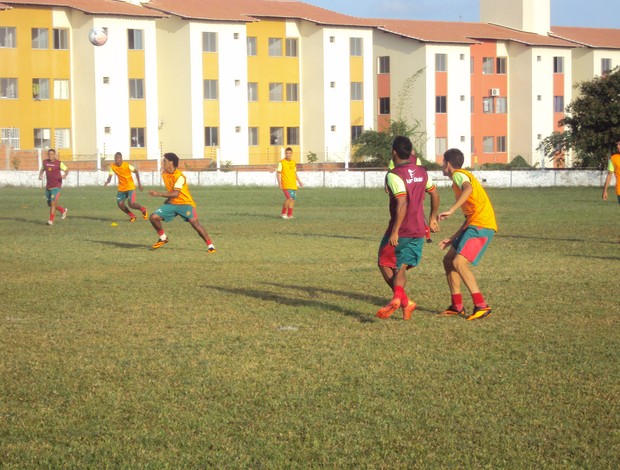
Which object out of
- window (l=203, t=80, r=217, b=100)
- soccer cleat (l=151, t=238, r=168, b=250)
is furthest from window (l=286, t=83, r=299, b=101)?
soccer cleat (l=151, t=238, r=168, b=250)

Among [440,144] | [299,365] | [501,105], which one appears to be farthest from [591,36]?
[299,365]

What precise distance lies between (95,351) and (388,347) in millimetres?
2451

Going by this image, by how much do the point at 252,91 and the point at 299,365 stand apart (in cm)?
6195

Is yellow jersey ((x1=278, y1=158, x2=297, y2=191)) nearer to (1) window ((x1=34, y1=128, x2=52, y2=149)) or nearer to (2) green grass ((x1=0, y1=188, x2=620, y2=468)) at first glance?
(2) green grass ((x1=0, y1=188, x2=620, y2=468))

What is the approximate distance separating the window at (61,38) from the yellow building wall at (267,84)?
12392mm

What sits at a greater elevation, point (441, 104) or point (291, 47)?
point (291, 47)

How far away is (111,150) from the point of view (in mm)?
62719

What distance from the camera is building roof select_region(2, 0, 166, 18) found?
60.8 meters

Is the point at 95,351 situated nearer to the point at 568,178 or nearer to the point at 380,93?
the point at 568,178

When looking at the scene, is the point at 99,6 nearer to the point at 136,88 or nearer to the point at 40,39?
the point at 40,39

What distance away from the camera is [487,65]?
76938 millimetres

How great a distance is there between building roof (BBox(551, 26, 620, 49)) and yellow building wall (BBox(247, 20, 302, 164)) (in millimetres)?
24077

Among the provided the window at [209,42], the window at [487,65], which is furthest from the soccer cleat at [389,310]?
the window at [487,65]

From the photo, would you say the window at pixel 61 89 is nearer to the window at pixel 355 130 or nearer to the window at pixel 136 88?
the window at pixel 136 88
